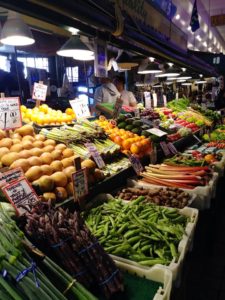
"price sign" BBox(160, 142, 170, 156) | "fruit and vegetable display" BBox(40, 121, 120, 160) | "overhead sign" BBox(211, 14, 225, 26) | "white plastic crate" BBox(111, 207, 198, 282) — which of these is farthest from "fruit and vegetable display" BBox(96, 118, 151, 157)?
"overhead sign" BBox(211, 14, 225, 26)

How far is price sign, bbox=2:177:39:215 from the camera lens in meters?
1.99

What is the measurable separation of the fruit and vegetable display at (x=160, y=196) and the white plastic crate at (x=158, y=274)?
1241 mm

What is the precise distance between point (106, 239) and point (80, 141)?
1.73m

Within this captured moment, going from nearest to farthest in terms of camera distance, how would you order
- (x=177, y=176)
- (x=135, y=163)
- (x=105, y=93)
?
(x=135, y=163)
(x=177, y=176)
(x=105, y=93)

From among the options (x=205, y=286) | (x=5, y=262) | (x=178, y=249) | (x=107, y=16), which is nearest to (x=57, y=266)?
(x=5, y=262)

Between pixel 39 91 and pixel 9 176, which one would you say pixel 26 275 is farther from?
pixel 39 91

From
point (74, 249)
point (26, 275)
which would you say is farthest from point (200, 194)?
point (26, 275)

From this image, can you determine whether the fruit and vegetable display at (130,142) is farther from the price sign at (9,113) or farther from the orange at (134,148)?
the price sign at (9,113)

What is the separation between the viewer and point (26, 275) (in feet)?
4.62

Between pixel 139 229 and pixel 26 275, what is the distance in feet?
4.41

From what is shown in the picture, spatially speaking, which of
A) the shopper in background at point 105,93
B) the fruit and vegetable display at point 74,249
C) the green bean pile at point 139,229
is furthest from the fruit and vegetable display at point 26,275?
the shopper in background at point 105,93

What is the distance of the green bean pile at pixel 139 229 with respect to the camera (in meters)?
2.30

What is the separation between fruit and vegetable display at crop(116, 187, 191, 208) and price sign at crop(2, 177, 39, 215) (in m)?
1.44

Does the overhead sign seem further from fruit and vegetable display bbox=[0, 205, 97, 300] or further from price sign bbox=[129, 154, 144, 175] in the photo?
fruit and vegetable display bbox=[0, 205, 97, 300]
